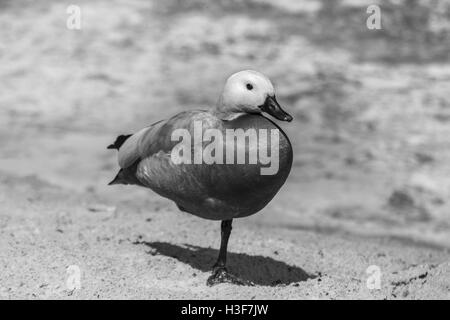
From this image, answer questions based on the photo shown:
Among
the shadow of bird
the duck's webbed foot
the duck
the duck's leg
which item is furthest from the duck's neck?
the shadow of bird

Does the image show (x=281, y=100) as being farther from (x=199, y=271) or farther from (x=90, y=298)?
(x=90, y=298)

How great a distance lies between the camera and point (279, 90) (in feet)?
41.5

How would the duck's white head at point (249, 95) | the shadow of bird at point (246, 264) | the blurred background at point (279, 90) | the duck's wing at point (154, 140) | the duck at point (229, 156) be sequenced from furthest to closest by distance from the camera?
1. the blurred background at point (279, 90)
2. the shadow of bird at point (246, 264)
3. the duck's wing at point (154, 140)
4. the duck's white head at point (249, 95)
5. the duck at point (229, 156)

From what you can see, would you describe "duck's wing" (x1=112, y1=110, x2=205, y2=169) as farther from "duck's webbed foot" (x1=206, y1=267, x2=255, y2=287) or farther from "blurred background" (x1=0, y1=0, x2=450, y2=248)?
"blurred background" (x1=0, y1=0, x2=450, y2=248)

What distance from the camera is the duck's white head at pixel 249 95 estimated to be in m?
5.00

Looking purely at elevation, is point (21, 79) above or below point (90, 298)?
above

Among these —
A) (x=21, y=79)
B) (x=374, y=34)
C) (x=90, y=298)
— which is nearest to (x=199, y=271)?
(x=90, y=298)

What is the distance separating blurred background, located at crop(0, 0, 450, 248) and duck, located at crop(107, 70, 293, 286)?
299cm

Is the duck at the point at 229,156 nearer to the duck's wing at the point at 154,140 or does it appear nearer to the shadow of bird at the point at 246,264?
the duck's wing at the point at 154,140

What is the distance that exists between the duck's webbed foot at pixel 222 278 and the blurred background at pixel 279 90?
267 centimetres

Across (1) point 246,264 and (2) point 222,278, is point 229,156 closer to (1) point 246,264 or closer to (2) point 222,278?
(2) point 222,278

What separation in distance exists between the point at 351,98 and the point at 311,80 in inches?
35.3

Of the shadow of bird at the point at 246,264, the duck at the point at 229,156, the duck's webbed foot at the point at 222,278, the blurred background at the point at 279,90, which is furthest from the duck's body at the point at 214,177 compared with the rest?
the blurred background at the point at 279,90
